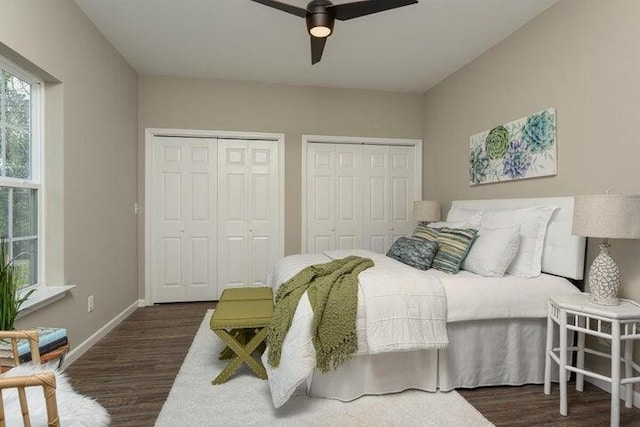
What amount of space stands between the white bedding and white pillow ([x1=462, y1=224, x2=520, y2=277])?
10 centimetres

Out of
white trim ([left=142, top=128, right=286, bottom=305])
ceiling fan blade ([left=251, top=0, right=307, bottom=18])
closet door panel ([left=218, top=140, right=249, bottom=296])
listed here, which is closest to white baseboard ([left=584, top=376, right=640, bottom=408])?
ceiling fan blade ([left=251, top=0, right=307, bottom=18])

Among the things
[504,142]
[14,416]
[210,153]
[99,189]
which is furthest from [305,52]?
[14,416]

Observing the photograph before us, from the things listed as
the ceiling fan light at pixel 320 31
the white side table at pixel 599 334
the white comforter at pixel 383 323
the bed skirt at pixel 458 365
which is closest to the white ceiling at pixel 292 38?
the ceiling fan light at pixel 320 31

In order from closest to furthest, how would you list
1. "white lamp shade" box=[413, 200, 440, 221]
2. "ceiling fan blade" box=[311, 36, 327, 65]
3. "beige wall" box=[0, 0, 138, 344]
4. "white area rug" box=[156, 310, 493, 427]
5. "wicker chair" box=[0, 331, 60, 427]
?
1. "wicker chair" box=[0, 331, 60, 427]
2. "white area rug" box=[156, 310, 493, 427]
3. "beige wall" box=[0, 0, 138, 344]
4. "ceiling fan blade" box=[311, 36, 327, 65]
5. "white lamp shade" box=[413, 200, 440, 221]

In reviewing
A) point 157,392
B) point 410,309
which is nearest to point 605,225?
point 410,309

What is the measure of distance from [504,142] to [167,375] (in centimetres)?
337

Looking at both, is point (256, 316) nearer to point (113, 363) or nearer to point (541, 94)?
point (113, 363)

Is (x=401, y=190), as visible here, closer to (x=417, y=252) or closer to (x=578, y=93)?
(x=417, y=252)

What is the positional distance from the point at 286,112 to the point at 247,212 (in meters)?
1.37

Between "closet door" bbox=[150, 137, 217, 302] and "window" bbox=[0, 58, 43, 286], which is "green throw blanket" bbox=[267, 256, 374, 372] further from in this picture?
"closet door" bbox=[150, 137, 217, 302]

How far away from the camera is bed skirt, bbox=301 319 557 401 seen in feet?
7.01

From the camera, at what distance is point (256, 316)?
229 centimetres

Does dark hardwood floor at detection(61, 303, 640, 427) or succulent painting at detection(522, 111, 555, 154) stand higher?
succulent painting at detection(522, 111, 555, 154)

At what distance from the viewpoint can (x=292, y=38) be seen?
326cm
